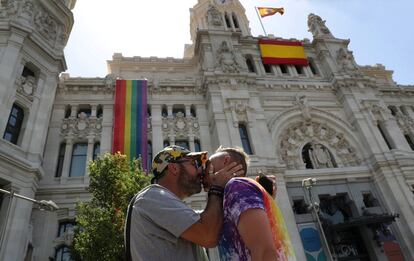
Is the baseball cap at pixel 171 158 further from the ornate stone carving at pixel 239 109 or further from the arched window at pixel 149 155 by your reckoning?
the ornate stone carving at pixel 239 109

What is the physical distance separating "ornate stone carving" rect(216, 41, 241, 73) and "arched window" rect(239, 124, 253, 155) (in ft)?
17.0

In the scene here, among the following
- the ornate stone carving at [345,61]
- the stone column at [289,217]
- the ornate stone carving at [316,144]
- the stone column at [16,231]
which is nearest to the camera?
the stone column at [16,231]

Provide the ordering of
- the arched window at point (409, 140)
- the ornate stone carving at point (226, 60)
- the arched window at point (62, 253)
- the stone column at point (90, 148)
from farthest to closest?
the arched window at point (409, 140), the ornate stone carving at point (226, 60), the stone column at point (90, 148), the arched window at point (62, 253)

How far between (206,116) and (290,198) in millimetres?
8894

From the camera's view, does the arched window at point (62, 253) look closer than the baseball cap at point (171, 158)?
No

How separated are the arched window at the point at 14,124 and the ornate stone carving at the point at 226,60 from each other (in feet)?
47.5

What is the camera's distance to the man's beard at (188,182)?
3.14 metres

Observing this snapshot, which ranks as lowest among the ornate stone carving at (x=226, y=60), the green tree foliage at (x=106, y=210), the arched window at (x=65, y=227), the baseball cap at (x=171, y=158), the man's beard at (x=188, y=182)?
the man's beard at (x=188, y=182)

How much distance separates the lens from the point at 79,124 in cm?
2123

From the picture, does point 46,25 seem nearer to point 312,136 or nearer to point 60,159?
point 60,159

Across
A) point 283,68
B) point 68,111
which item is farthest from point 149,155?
point 283,68

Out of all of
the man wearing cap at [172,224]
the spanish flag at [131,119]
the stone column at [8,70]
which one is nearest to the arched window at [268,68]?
the spanish flag at [131,119]

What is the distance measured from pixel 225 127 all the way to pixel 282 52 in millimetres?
12186

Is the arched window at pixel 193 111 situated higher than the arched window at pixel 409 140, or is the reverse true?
the arched window at pixel 193 111
